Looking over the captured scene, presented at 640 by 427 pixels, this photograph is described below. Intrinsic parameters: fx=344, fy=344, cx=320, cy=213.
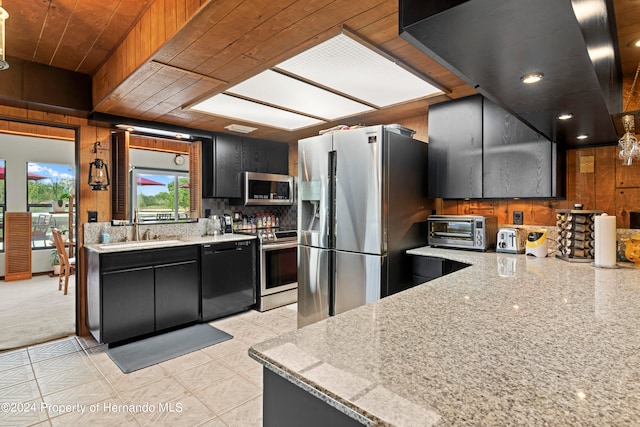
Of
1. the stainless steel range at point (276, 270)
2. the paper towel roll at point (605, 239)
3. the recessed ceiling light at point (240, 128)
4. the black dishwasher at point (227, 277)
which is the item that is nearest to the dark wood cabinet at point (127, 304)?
the black dishwasher at point (227, 277)

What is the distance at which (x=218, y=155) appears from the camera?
417 centimetres

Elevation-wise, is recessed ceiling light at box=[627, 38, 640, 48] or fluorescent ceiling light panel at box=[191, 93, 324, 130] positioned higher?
fluorescent ceiling light panel at box=[191, 93, 324, 130]

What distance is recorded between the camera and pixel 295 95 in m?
2.74

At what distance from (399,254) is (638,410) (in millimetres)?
2175

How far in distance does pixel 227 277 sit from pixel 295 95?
6.92 ft

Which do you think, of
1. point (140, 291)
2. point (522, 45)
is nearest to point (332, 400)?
point (522, 45)

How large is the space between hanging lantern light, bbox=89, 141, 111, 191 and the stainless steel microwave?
1.50 m

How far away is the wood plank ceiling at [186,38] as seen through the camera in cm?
159

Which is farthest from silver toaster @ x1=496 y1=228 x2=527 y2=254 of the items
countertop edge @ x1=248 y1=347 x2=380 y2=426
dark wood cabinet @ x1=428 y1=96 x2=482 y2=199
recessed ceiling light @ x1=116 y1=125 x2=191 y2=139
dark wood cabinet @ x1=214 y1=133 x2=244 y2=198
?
recessed ceiling light @ x1=116 y1=125 x2=191 y2=139

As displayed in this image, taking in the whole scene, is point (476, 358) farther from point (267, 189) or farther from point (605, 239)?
point (267, 189)

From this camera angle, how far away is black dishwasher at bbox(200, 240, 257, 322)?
3.62 m

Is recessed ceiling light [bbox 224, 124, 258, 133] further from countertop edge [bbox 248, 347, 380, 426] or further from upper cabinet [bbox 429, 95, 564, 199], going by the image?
countertop edge [bbox 248, 347, 380, 426]

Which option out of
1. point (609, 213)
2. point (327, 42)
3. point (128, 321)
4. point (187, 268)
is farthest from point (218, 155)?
point (609, 213)

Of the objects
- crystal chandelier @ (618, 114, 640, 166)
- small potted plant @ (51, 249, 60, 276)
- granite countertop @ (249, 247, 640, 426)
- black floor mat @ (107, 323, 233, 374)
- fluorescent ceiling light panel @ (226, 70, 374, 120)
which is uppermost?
fluorescent ceiling light panel @ (226, 70, 374, 120)
